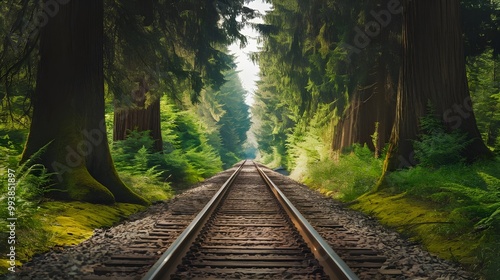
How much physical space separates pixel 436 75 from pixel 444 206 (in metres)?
3.23

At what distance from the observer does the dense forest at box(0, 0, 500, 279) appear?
682 centimetres

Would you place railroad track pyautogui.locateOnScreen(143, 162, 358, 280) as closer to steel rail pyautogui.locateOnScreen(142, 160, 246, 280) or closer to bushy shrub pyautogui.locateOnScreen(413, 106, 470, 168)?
steel rail pyautogui.locateOnScreen(142, 160, 246, 280)

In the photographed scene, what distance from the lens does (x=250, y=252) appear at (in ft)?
16.5

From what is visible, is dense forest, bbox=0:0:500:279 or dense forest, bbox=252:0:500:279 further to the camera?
dense forest, bbox=0:0:500:279

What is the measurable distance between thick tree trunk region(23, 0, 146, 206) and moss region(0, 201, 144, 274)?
0.36 m

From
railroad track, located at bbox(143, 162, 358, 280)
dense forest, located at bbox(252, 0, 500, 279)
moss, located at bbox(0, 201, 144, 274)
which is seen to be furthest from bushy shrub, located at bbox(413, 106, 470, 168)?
moss, located at bbox(0, 201, 144, 274)

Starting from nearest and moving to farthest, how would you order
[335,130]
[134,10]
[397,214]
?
[397,214], [134,10], [335,130]

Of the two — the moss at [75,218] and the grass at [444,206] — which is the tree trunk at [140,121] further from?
the grass at [444,206]

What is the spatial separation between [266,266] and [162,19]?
334 inches

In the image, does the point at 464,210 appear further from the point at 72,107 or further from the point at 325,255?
the point at 72,107

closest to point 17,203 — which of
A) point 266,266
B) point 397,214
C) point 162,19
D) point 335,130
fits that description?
point 266,266

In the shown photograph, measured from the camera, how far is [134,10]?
1014 cm

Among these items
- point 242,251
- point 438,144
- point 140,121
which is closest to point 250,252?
point 242,251

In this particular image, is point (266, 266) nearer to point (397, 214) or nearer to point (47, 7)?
point (397, 214)
